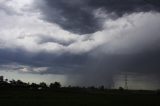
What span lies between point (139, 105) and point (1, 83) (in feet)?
446

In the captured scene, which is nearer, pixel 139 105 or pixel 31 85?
pixel 139 105

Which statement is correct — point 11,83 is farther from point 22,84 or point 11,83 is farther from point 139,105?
point 139,105

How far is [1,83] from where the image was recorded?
186 meters

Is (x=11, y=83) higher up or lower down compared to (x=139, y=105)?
higher up

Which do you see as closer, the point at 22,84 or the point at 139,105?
the point at 139,105

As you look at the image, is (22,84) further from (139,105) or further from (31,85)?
(139,105)

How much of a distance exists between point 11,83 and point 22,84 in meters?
8.28

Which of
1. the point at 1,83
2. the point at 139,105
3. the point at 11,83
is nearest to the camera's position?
the point at 139,105

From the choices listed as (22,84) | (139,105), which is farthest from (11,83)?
(139,105)

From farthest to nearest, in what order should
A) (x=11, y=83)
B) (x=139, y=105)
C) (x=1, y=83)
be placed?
(x=11, y=83) < (x=1, y=83) < (x=139, y=105)

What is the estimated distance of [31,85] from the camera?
7677 inches

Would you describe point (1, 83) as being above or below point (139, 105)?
above

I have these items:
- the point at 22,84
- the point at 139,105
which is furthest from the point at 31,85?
the point at 139,105

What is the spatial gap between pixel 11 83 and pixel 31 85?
14.7m
